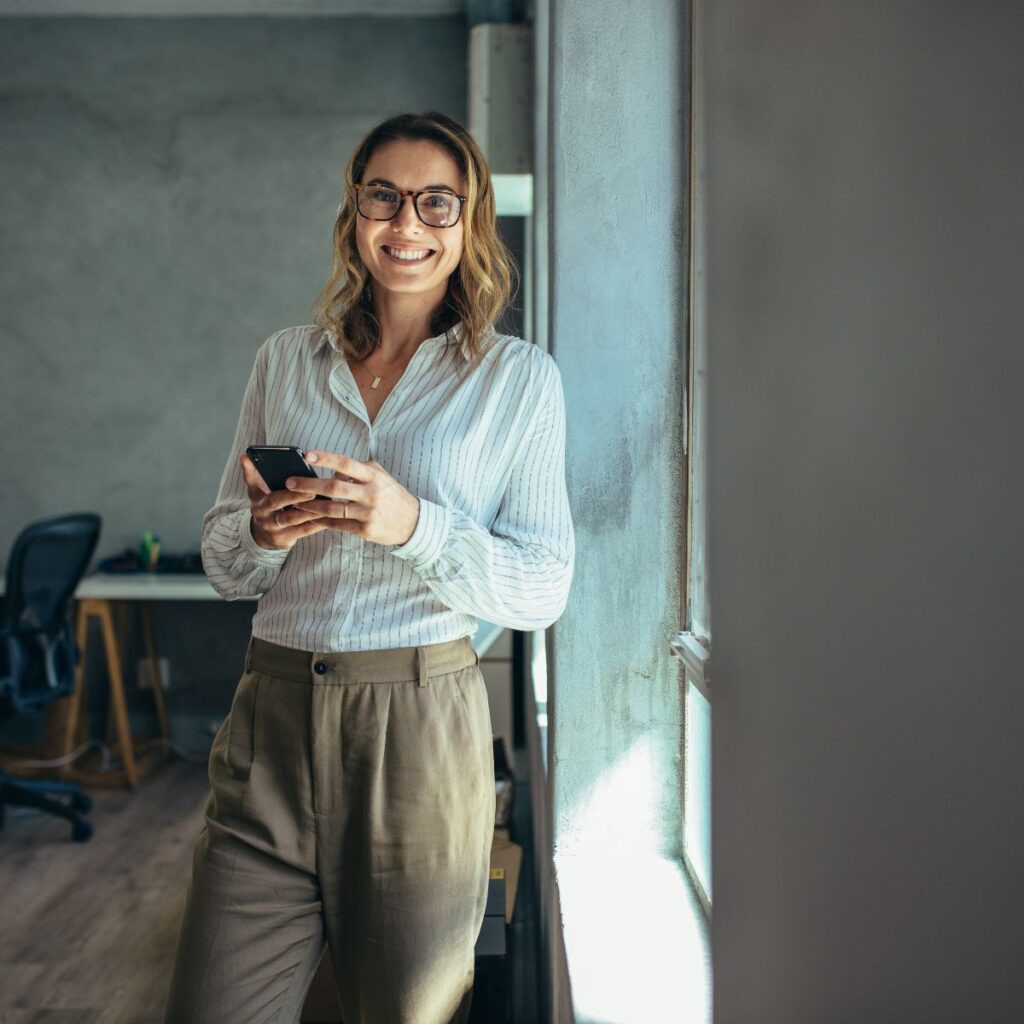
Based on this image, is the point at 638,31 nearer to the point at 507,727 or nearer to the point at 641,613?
the point at 641,613

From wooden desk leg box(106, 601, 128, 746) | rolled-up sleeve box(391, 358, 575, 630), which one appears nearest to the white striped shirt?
rolled-up sleeve box(391, 358, 575, 630)

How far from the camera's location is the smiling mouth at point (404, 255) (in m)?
1.38

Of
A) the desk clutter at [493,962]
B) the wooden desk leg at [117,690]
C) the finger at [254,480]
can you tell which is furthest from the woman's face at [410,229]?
the wooden desk leg at [117,690]

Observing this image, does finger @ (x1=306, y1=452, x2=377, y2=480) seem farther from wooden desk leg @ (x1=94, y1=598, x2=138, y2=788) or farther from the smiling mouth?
wooden desk leg @ (x1=94, y1=598, x2=138, y2=788)

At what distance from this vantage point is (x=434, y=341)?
4.60ft

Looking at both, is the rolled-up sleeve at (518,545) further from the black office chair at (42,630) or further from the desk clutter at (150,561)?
the desk clutter at (150,561)

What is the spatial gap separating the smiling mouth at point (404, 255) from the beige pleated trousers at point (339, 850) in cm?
50

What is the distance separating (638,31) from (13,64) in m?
4.06

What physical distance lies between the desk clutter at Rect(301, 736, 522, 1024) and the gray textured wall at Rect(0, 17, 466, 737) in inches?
101

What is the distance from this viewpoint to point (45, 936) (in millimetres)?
2871

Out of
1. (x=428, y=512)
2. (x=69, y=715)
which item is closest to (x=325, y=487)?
(x=428, y=512)

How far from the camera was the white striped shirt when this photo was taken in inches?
50.3

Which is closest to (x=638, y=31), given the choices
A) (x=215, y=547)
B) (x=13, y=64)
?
(x=215, y=547)

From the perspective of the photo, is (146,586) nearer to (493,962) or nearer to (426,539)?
(493,962)
